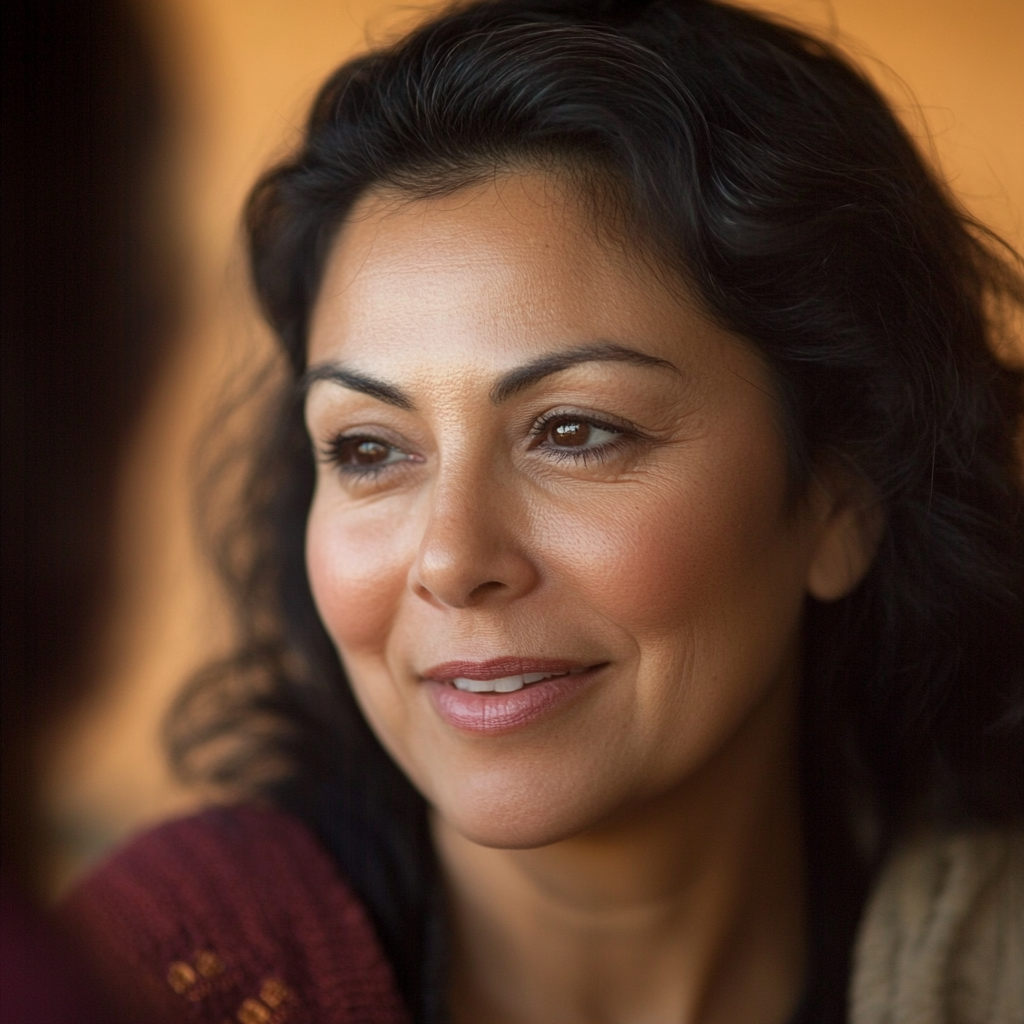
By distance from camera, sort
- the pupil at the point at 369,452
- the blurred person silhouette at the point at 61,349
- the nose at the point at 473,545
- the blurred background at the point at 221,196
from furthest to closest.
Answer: the blurred background at the point at 221,196 → the pupil at the point at 369,452 → the nose at the point at 473,545 → the blurred person silhouette at the point at 61,349

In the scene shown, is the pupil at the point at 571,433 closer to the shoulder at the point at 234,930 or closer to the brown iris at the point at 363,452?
the brown iris at the point at 363,452

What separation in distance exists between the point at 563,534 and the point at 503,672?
16 cm

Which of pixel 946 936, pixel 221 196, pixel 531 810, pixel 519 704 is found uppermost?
pixel 221 196

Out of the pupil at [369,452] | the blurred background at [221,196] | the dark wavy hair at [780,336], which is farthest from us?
the blurred background at [221,196]

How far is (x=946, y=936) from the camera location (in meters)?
1.46

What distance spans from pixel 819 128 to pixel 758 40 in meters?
0.15

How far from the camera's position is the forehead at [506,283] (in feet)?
3.95

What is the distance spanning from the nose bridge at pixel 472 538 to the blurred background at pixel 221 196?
859mm

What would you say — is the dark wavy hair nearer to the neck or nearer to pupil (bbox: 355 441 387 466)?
the neck

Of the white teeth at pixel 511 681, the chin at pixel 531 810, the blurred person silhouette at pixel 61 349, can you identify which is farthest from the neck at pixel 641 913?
the blurred person silhouette at pixel 61 349

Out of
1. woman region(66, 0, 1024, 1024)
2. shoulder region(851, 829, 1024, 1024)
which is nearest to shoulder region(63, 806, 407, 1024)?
woman region(66, 0, 1024, 1024)

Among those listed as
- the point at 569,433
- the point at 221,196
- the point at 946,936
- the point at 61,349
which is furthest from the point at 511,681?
the point at 221,196

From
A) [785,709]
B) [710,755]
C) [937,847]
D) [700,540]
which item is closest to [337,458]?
[700,540]

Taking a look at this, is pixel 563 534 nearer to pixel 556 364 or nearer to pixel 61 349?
pixel 556 364
